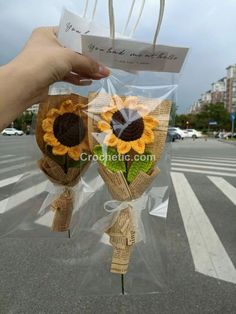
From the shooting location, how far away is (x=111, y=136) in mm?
1282

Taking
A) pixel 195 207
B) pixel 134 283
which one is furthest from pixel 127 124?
pixel 195 207

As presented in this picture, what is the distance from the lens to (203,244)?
13.2 feet

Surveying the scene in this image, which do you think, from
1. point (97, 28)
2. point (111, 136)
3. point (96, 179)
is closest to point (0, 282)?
point (96, 179)

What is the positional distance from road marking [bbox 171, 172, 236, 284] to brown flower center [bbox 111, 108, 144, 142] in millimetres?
2332

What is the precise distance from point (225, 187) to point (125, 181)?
6820 mm

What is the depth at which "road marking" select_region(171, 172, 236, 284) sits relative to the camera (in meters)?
3.31

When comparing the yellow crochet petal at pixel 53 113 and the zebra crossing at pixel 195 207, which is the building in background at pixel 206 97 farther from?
the yellow crochet petal at pixel 53 113

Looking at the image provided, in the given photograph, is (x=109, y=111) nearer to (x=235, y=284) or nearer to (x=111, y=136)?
(x=111, y=136)

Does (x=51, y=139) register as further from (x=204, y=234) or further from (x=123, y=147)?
(x=204, y=234)

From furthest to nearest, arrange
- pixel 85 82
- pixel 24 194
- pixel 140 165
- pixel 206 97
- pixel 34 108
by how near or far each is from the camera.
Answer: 1. pixel 206 97
2. pixel 24 194
3. pixel 34 108
4. pixel 85 82
5. pixel 140 165

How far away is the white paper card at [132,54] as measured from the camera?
3.92 feet

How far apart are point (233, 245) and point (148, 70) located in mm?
3202

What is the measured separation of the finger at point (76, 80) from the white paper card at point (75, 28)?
0.67ft

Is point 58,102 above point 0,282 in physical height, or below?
above
